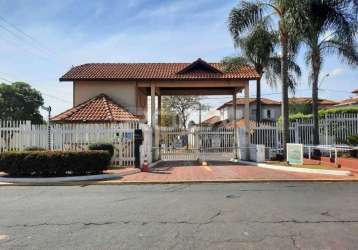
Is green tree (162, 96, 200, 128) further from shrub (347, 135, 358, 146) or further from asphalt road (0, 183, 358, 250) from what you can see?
asphalt road (0, 183, 358, 250)

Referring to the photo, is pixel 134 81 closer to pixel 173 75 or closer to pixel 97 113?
pixel 173 75

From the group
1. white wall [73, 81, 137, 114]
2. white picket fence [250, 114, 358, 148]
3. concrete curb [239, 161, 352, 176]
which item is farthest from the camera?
white wall [73, 81, 137, 114]

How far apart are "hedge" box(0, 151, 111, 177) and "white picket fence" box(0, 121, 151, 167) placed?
3.62 metres

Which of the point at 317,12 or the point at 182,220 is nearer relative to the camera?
the point at 182,220

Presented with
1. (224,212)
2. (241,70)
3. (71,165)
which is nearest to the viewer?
(224,212)

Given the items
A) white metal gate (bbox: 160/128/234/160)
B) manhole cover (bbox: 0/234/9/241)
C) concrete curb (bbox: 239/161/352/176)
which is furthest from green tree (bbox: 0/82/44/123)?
manhole cover (bbox: 0/234/9/241)

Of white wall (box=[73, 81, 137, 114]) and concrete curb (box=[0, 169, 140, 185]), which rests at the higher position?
white wall (box=[73, 81, 137, 114])

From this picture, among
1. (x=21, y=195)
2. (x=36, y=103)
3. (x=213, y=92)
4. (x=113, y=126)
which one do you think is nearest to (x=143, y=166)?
(x=113, y=126)

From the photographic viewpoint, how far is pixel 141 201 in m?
10.4

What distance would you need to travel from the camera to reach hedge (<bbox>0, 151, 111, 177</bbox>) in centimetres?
1579

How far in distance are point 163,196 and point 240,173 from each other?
21.0 feet

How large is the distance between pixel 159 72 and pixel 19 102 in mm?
40560

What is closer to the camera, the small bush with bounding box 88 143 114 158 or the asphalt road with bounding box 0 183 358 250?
the asphalt road with bounding box 0 183 358 250

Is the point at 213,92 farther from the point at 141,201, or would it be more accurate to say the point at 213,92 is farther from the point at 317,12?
the point at 141,201
